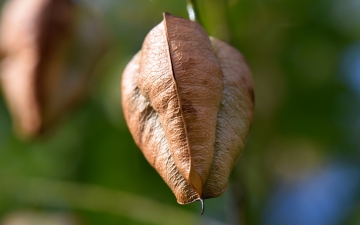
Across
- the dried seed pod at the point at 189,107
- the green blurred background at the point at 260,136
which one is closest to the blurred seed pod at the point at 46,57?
the green blurred background at the point at 260,136

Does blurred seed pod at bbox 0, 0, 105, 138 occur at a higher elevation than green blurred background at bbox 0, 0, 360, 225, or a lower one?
higher

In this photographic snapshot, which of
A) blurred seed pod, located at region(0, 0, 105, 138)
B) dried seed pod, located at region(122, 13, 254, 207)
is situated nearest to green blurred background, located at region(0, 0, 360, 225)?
blurred seed pod, located at region(0, 0, 105, 138)

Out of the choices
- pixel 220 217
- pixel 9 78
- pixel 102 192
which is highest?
pixel 9 78

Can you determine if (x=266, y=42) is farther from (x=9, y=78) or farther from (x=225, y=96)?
(x=225, y=96)

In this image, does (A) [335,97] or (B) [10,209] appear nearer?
(A) [335,97]

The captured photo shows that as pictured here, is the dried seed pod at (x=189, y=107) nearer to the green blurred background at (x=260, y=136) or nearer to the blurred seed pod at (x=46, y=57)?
the blurred seed pod at (x=46, y=57)

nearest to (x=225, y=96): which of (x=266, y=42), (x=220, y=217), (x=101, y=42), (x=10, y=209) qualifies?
(x=101, y=42)

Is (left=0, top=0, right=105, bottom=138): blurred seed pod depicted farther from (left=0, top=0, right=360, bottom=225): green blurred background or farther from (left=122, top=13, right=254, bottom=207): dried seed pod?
(left=122, top=13, right=254, bottom=207): dried seed pod
